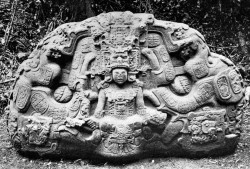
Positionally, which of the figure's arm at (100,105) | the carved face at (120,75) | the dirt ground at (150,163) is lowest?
the dirt ground at (150,163)

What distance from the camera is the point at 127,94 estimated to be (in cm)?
477

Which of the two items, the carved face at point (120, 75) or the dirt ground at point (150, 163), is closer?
the carved face at point (120, 75)

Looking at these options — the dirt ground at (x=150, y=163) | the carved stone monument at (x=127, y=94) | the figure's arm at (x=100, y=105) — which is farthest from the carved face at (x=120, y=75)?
the dirt ground at (x=150, y=163)

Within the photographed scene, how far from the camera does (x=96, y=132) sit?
4.73 m

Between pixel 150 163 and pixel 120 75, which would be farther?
pixel 150 163

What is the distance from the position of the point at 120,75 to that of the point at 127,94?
8.3 inches

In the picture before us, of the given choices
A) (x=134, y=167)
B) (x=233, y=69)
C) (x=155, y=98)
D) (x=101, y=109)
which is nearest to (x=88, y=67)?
(x=101, y=109)

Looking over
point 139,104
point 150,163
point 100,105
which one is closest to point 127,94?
point 139,104

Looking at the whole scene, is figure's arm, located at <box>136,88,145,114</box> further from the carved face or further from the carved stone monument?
the carved face

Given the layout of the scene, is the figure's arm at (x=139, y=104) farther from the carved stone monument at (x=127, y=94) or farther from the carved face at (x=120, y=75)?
the carved face at (x=120, y=75)

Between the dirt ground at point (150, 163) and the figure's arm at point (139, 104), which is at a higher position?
the figure's arm at point (139, 104)

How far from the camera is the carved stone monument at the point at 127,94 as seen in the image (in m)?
4.77

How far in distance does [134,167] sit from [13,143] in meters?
1.37

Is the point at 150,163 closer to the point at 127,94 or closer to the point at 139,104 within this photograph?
the point at 139,104
